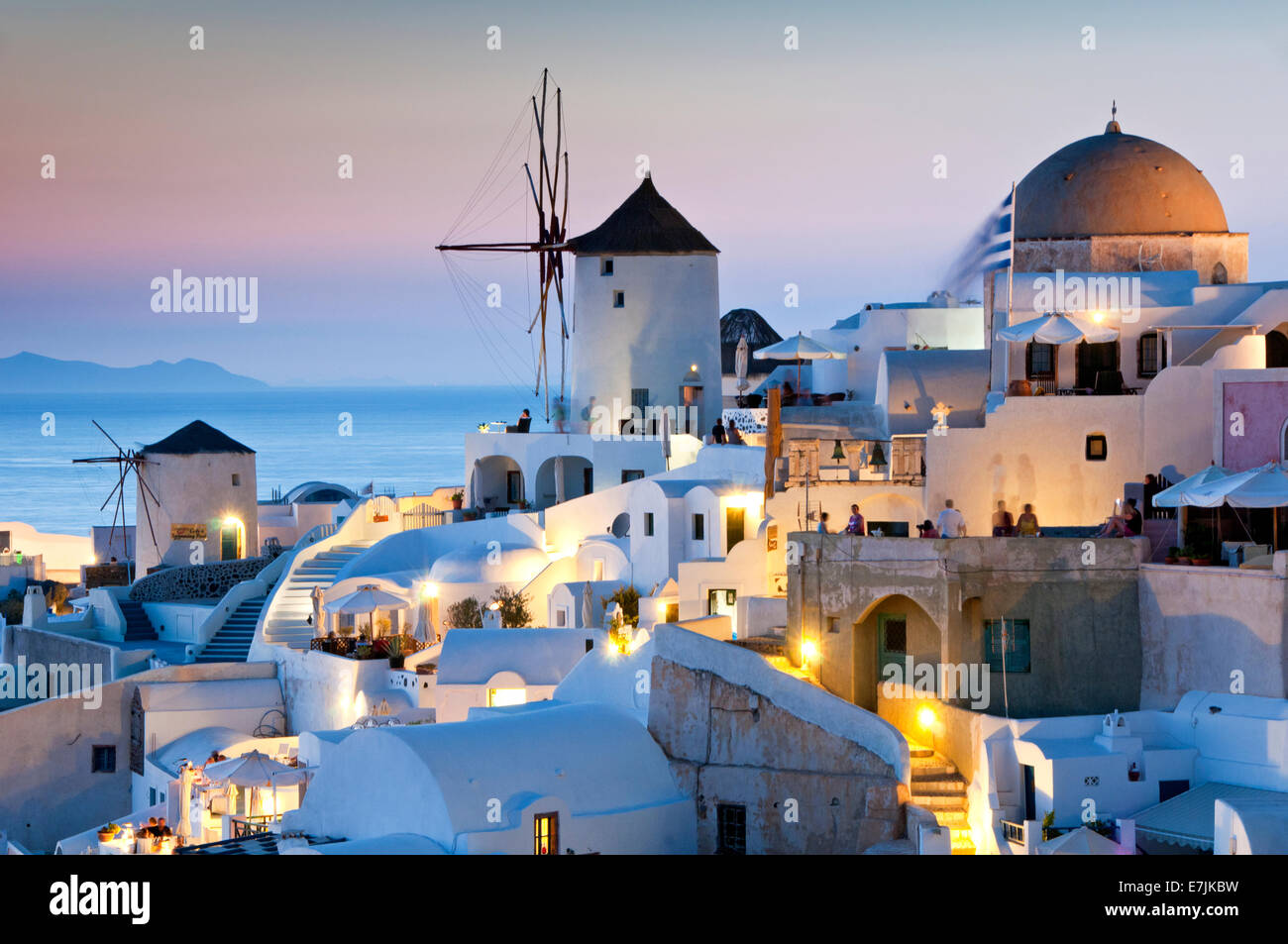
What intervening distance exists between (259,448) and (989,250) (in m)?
108

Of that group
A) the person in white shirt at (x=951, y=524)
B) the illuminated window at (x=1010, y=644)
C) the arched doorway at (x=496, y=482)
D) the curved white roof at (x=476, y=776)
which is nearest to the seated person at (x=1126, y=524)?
the illuminated window at (x=1010, y=644)

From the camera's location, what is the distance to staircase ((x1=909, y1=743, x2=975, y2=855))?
64.9 ft

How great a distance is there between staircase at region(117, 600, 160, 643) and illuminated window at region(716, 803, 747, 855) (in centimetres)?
1746

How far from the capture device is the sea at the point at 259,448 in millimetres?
98500

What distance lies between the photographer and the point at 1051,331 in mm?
24656

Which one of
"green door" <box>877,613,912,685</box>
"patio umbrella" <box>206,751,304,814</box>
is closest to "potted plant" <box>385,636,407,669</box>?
"patio umbrella" <box>206,751,304,814</box>

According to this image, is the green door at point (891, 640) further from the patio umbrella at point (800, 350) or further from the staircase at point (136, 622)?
the staircase at point (136, 622)

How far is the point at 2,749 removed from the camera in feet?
97.3

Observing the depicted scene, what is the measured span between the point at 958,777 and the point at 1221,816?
3.67 m

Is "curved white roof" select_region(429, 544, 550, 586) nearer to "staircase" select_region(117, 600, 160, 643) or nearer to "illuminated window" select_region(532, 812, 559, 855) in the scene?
"staircase" select_region(117, 600, 160, 643)

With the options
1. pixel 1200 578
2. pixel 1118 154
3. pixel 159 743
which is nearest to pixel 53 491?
pixel 159 743

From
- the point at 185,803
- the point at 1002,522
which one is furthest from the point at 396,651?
the point at 1002,522

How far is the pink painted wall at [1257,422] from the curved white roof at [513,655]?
29.7 ft
